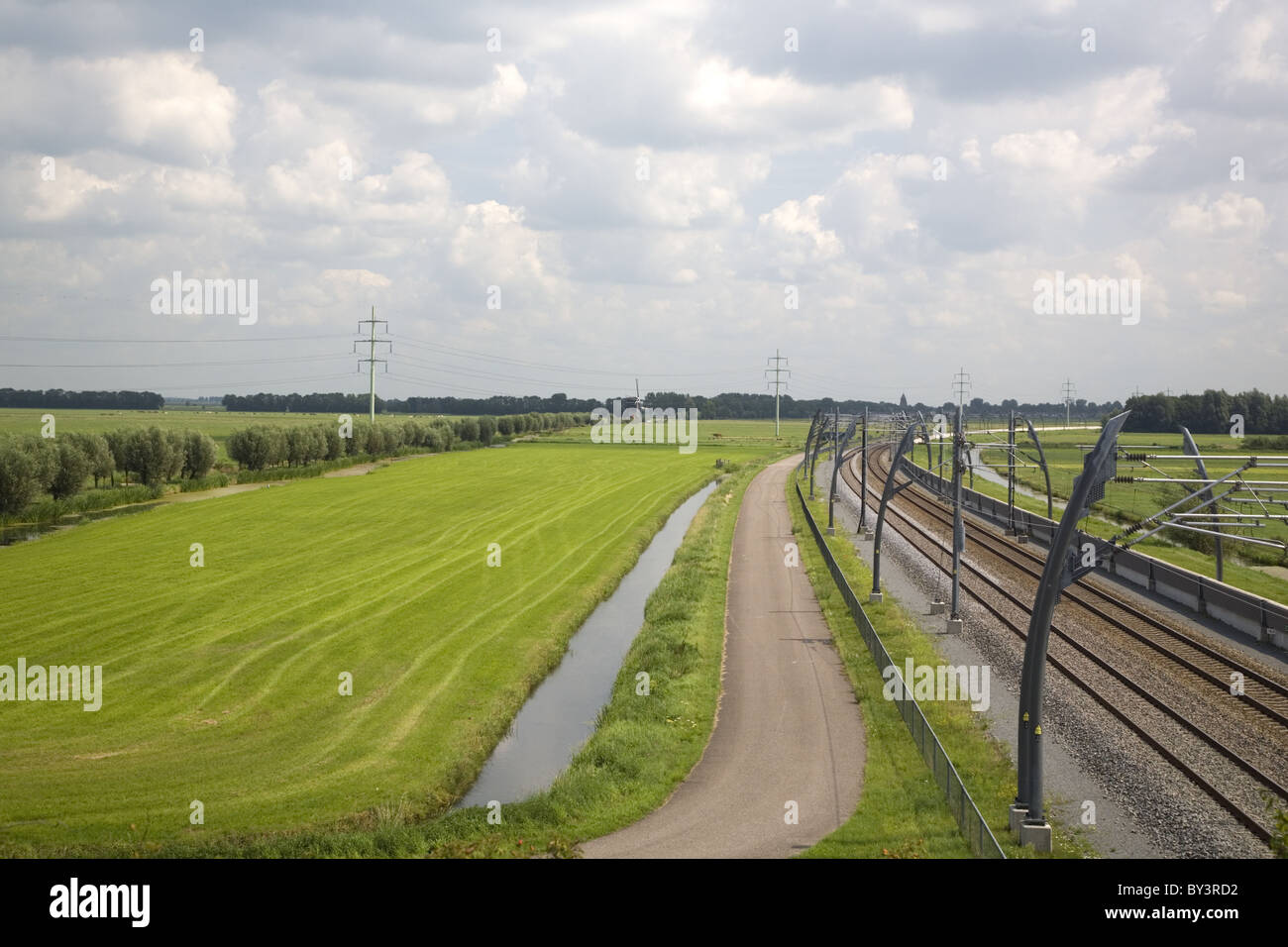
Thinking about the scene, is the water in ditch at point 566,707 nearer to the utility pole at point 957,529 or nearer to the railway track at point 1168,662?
the utility pole at point 957,529

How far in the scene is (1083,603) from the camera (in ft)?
111

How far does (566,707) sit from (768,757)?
7.82 m

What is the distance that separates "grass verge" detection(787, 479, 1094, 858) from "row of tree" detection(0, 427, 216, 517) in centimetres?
4982

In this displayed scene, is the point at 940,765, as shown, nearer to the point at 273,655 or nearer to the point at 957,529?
the point at 957,529

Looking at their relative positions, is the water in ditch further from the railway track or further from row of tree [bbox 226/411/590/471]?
row of tree [bbox 226/411/590/471]

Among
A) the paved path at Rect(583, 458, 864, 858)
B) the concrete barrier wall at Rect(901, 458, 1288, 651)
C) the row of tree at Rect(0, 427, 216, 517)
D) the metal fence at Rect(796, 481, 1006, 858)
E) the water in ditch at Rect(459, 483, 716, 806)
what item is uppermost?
the row of tree at Rect(0, 427, 216, 517)

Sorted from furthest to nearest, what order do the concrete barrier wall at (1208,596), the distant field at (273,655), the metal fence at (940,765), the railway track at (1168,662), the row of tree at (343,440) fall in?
the row of tree at (343,440) < the concrete barrier wall at (1208,596) < the distant field at (273,655) < the railway track at (1168,662) < the metal fence at (940,765)

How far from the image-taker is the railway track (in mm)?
18672

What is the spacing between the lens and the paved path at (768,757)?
16.9 metres

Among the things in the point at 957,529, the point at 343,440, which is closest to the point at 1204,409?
the point at 343,440

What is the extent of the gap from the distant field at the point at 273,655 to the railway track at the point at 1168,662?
14.2 meters

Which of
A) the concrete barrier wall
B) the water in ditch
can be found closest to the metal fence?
the concrete barrier wall

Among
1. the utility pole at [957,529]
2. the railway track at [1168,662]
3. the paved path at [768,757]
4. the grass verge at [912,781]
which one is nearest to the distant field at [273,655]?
the paved path at [768,757]

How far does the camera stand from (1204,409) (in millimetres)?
145625
